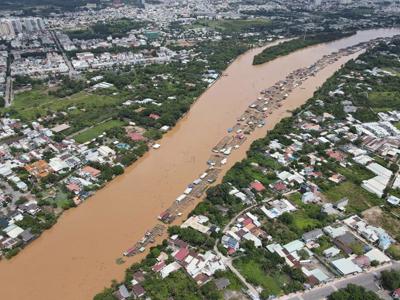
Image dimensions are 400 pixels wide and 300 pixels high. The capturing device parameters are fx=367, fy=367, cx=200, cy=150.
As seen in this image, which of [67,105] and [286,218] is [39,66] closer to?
[67,105]

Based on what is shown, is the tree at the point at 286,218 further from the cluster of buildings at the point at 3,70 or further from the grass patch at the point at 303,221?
the cluster of buildings at the point at 3,70

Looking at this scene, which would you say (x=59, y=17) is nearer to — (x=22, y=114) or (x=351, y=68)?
(x=22, y=114)

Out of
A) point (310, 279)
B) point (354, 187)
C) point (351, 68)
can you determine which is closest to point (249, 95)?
point (351, 68)

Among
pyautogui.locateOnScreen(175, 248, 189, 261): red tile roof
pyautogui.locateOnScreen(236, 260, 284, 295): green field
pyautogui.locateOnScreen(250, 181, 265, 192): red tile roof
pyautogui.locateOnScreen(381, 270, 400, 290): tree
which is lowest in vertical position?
pyautogui.locateOnScreen(236, 260, 284, 295): green field

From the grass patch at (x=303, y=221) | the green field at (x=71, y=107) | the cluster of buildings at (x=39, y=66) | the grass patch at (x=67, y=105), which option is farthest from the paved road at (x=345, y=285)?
the cluster of buildings at (x=39, y=66)

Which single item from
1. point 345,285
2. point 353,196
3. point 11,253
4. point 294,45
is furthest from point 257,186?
point 294,45

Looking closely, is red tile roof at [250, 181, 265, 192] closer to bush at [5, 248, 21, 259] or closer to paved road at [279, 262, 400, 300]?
paved road at [279, 262, 400, 300]

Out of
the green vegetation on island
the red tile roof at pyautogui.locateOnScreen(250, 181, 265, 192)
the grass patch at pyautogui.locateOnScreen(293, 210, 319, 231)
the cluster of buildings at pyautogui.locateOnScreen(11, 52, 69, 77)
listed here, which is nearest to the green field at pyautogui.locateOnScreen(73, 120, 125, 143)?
the red tile roof at pyautogui.locateOnScreen(250, 181, 265, 192)
